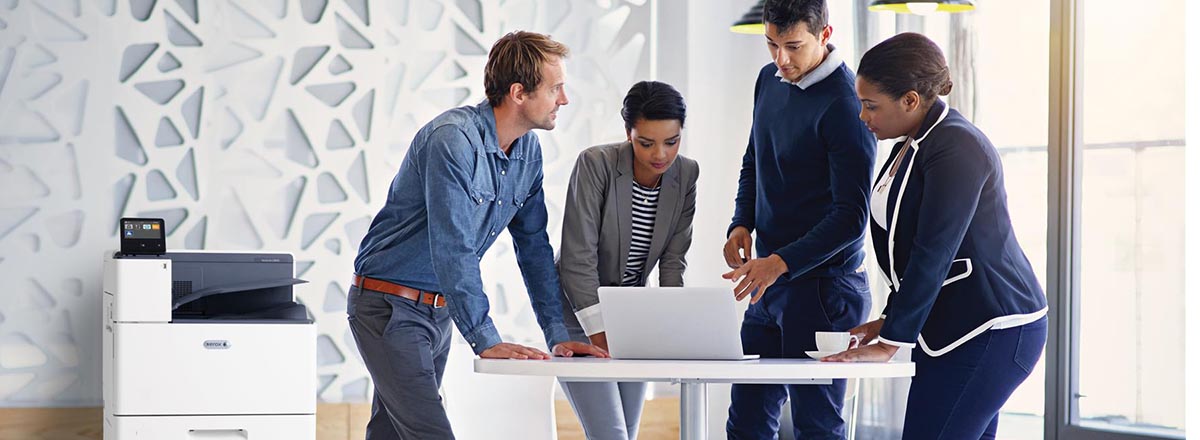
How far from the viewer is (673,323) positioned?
219 centimetres

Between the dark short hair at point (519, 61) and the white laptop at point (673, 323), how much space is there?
528 mm

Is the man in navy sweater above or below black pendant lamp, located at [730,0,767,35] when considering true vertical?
below

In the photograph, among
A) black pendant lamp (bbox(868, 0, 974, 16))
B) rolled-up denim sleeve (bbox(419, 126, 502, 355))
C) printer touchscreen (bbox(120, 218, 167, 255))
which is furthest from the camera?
printer touchscreen (bbox(120, 218, 167, 255))

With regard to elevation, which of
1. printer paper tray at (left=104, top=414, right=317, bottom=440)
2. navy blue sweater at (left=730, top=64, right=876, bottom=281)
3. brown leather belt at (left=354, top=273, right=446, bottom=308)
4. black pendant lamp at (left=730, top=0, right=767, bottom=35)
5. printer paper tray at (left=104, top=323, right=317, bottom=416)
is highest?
black pendant lamp at (left=730, top=0, right=767, bottom=35)

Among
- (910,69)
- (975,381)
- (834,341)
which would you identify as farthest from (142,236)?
(975,381)

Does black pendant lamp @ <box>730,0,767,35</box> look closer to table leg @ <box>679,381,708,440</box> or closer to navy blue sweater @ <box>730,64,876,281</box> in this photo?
navy blue sweater @ <box>730,64,876,281</box>

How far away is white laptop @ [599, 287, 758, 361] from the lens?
2.14 meters

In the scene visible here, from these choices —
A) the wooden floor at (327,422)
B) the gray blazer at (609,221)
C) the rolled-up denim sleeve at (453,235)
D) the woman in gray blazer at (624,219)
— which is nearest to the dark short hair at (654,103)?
the woman in gray blazer at (624,219)

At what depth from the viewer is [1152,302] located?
3727mm

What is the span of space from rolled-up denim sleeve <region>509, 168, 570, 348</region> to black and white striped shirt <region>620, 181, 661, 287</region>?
0.28 meters

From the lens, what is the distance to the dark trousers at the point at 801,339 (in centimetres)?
270

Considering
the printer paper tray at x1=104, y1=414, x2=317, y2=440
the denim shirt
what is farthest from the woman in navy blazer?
the printer paper tray at x1=104, y1=414, x2=317, y2=440

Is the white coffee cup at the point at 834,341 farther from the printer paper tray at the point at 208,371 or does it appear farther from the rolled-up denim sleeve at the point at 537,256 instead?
the printer paper tray at the point at 208,371

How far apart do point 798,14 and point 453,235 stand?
2.96ft
